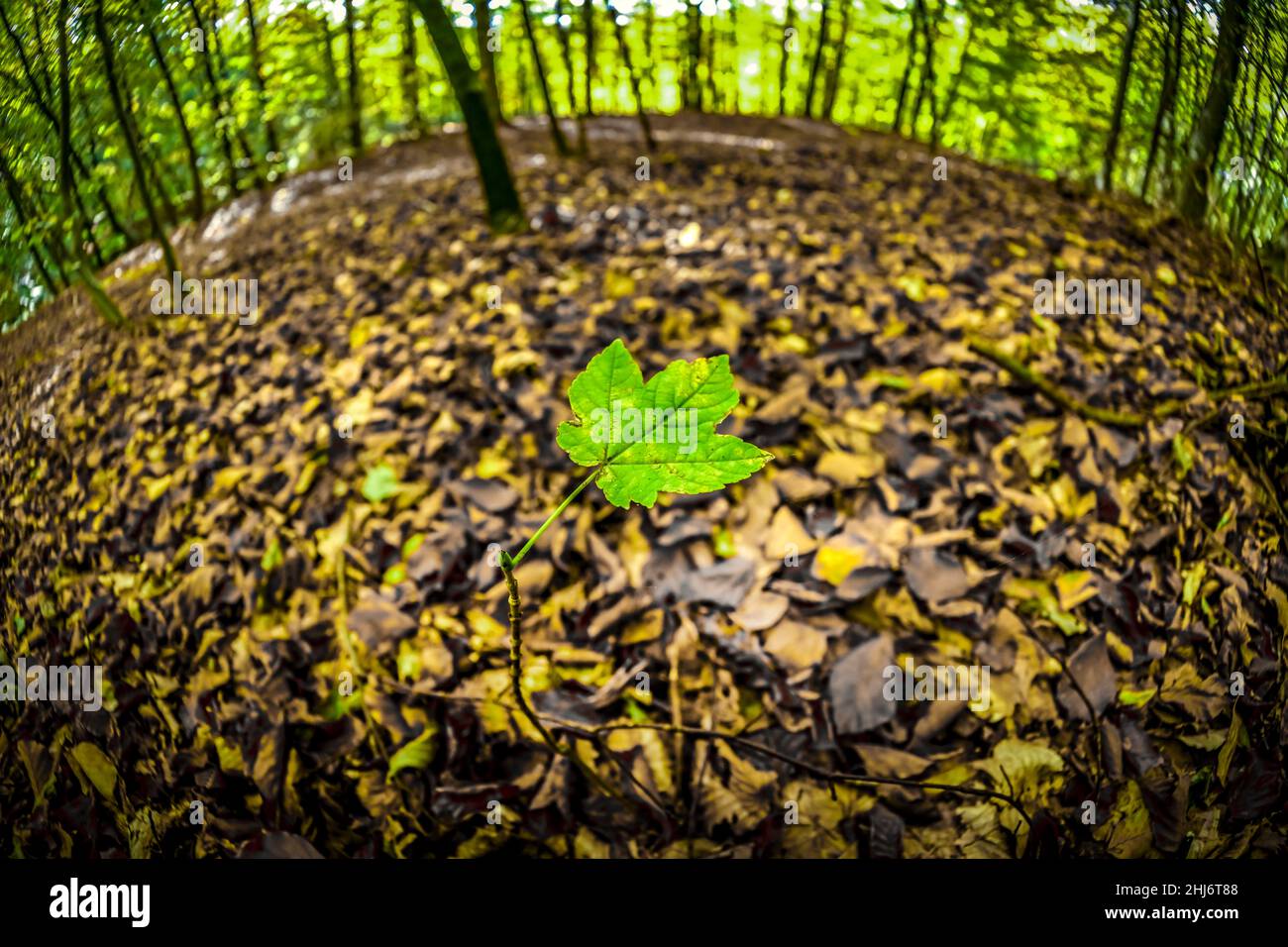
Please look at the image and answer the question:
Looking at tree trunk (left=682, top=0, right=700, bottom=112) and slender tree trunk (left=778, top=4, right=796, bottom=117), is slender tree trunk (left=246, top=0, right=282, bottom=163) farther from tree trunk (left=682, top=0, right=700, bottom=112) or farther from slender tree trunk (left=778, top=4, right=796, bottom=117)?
slender tree trunk (left=778, top=4, right=796, bottom=117)

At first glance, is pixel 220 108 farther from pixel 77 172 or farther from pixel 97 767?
pixel 97 767

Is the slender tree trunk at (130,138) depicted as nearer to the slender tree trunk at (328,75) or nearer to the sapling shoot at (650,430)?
the slender tree trunk at (328,75)

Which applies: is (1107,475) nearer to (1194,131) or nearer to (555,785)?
(1194,131)

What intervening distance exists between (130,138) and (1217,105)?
1496 mm

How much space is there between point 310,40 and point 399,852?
1.41m

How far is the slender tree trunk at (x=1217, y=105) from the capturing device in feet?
2.32

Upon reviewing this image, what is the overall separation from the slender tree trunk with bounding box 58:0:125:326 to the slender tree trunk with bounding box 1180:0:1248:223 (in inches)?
58.3

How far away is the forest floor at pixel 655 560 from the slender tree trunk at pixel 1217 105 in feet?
0.34

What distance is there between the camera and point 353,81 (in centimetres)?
120

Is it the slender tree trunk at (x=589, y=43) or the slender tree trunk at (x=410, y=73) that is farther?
the slender tree trunk at (x=589, y=43)

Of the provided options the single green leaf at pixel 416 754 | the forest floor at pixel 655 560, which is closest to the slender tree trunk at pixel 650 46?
the forest floor at pixel 655 560

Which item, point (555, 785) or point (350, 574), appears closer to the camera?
point (555, 785)

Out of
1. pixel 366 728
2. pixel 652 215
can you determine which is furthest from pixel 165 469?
pixel 652 215

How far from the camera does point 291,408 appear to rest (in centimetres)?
147
